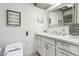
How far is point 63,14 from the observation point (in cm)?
169

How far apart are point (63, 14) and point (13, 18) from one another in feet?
3.47

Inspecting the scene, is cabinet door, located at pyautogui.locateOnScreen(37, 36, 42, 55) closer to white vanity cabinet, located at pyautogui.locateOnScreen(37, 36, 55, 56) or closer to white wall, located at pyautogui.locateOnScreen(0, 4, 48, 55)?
white vanity cabinet, located at pyautogui.locateOnScreen(37, 36, 55, 56)

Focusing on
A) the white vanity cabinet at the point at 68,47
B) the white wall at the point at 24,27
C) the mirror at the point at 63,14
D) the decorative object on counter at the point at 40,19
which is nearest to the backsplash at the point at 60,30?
the mirror at the point at 63,14

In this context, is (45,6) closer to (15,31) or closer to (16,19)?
(16,19)

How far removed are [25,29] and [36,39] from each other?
43 cm

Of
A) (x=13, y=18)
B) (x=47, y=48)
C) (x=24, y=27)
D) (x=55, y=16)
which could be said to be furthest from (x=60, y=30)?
(x=13, y=18)

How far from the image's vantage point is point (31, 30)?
200 centimetres

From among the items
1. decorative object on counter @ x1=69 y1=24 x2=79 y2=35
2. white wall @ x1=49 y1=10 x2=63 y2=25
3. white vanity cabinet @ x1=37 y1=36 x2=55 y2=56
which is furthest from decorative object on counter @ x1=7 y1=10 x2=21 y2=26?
decorative object on counter @ x1=69 y1=24 x2=79 y2=35

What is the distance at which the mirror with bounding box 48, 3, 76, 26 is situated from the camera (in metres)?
1.55

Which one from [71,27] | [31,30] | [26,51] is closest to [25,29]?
[31,30]

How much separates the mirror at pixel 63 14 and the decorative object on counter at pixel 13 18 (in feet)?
2.83

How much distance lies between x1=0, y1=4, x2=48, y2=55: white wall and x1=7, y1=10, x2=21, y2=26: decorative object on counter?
7cm

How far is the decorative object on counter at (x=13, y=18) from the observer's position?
1.52 m

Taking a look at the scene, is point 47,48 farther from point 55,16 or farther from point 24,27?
point 55,16
